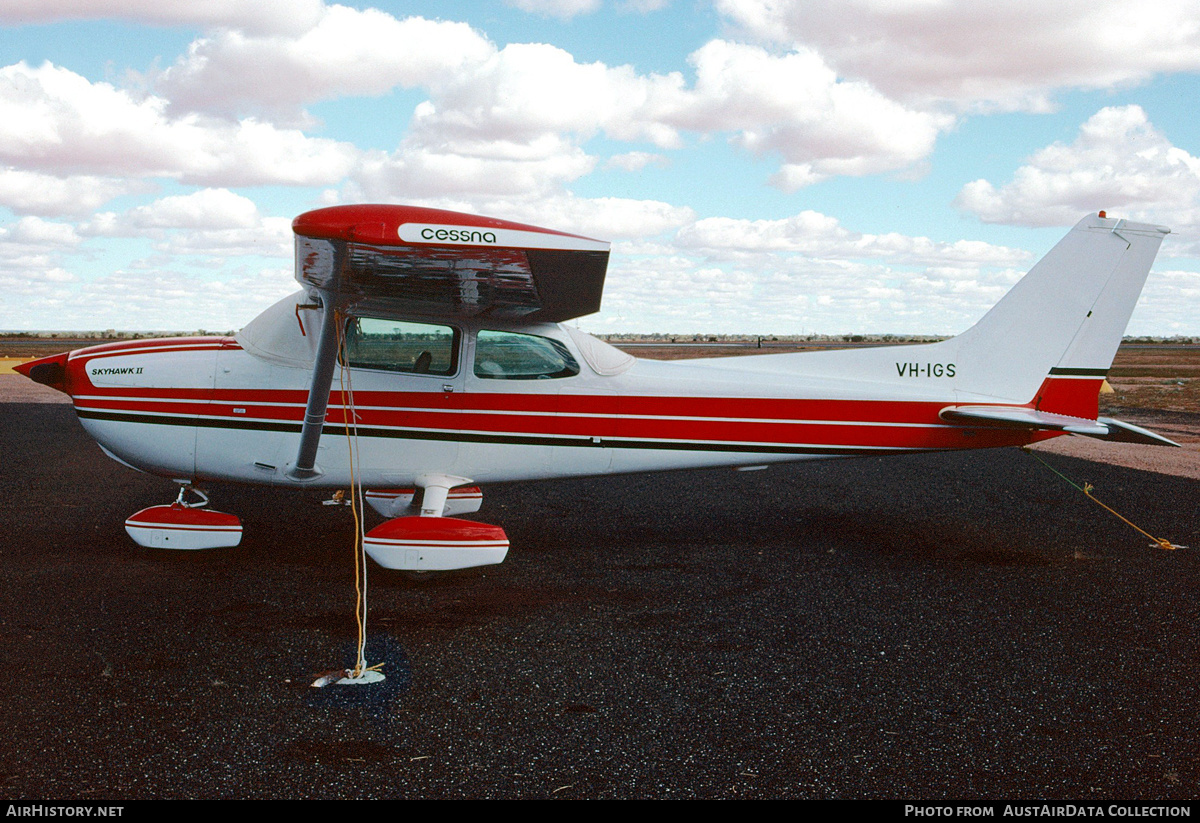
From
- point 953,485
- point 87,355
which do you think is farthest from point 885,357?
point 87,355

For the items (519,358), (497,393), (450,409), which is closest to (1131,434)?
(519,358)

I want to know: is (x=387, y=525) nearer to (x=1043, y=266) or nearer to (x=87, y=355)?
(x=87, y=355)

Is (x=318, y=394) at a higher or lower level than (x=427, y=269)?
lower

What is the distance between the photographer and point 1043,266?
6.36 m

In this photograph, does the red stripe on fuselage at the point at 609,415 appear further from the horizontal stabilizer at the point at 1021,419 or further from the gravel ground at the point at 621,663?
the gravel ground at the point at 621,663

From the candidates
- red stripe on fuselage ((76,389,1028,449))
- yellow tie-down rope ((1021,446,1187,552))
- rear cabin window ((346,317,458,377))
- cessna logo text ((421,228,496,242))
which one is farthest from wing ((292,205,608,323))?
yellow tie-down rope ((1021,446,1187,552))

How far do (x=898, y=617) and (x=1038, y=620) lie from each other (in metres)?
0.86

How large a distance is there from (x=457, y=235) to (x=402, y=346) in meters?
1.97

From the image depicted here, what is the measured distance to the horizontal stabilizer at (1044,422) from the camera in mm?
5766

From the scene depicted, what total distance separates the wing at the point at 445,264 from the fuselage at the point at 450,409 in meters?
0.38

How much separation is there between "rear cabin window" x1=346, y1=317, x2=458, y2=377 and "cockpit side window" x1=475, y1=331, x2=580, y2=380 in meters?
0.22

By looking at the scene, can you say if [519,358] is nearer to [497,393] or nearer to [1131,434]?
[497,393]

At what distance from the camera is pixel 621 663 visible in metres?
3.86

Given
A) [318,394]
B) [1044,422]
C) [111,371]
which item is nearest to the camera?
[318,394]
